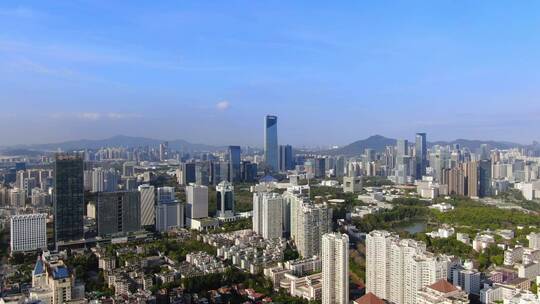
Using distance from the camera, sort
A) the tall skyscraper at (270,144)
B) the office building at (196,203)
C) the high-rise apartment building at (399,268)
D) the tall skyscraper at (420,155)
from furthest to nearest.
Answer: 1. the tall skyscraper at (270,144)
2. the tall skyscraper at (420,155)
3. the office building at (196,203)
4. the high-rise apartment building at (399,268)

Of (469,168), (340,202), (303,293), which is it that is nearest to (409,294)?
(303,293)

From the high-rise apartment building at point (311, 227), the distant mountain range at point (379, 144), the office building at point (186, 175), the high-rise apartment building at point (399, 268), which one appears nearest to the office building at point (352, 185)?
the office building at point (186, 175)

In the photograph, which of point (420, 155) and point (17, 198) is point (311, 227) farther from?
point (420, 155)

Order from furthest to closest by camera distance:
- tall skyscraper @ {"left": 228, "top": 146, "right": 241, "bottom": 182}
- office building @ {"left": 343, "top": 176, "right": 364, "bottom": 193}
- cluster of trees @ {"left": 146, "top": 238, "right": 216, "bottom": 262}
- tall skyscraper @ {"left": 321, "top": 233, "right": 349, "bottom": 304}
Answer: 1. tall skyscraper @ {"left": 228, "top": 146, "right": 241, "bottom": 182}
2. office building @ {"left": 343, "top": 176, "right": 364, "bottom": 193}
3. cluster of trees @ {"left": 146, "top": 238, "right": 216, "bottom": 262}
4. tall skyscraper @ {"left": 321, "top": 233, "right": 349, "bottom": 304}

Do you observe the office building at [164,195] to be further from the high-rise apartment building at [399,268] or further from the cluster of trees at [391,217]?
the high-rise apartment building at [399,268]

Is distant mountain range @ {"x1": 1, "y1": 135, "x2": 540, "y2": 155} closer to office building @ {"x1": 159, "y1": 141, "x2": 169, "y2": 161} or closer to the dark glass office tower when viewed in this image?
office building @ {"x1": 159, "y1": 141, "x2": 169, "y2": 161}

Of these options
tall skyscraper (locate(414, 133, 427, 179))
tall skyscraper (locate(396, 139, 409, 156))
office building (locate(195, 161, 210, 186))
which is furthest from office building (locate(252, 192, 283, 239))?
tall skyscraper (locate(396, 139, 409, 156))
